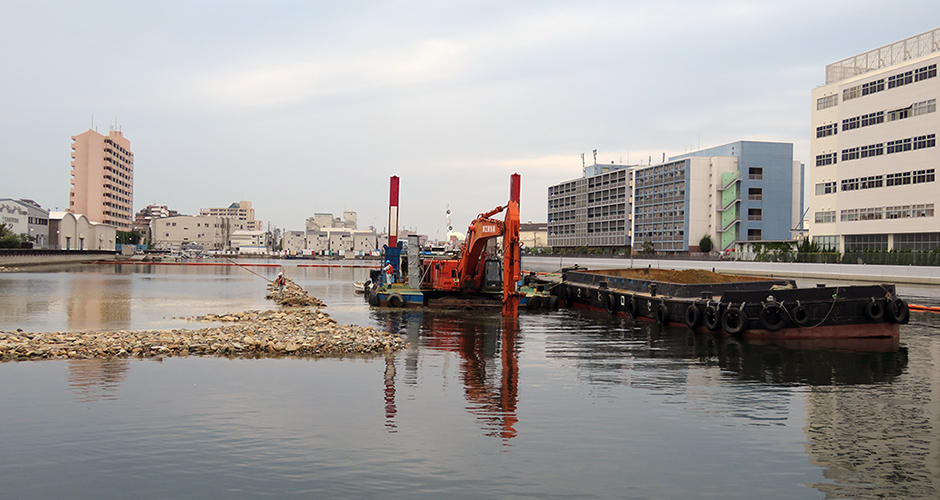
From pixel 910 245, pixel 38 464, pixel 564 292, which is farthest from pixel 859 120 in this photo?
pixel 38 464

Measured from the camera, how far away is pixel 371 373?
1709 centimetres

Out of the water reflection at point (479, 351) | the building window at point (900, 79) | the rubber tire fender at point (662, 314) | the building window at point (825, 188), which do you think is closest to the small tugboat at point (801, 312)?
the rubber tire fender at point (662, 314)

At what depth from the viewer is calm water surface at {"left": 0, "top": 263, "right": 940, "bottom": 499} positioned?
920 cm

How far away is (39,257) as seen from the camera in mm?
103312

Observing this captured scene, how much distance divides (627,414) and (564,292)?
3041 centimetres

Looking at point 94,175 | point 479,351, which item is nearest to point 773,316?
point 479,351

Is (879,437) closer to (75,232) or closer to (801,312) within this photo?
(801,312)

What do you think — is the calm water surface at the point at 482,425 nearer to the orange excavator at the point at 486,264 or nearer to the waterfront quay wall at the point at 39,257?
the orange excavator at the point at 486,264

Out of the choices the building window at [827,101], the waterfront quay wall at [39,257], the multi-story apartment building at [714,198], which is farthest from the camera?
the multi-story apartment building at [714,198]

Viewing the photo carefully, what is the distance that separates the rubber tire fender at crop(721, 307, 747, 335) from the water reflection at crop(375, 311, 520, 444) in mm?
7273

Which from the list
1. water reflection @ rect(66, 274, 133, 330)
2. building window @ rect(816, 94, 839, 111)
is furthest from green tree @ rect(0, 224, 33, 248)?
building window @ rect(816, 94, 839, 111)

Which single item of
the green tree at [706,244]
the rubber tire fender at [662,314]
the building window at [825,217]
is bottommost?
the rubber tire fender at [662,314]

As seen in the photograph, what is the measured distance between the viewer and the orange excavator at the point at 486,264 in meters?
30.6

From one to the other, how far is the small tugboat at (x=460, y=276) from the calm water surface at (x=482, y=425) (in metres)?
13.8
